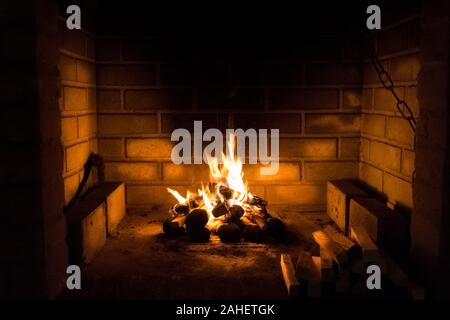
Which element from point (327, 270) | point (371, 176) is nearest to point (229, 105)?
point (371, 176)

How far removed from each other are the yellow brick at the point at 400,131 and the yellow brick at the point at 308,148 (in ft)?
3.19

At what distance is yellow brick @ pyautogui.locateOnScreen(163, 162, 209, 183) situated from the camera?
5590mm

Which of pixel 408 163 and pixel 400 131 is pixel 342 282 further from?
pixel 400 131

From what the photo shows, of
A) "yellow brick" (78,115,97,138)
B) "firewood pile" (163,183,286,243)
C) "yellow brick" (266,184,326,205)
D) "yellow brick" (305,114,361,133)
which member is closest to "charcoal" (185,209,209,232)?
"firewood pile" (163,183,286,243)

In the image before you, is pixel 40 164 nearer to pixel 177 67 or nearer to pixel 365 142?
pixel 177 67

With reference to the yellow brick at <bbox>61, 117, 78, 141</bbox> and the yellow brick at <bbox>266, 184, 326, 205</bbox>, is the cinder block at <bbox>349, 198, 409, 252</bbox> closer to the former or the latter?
the yellow brick at <bbox>266, 184, 326, 205</bbox>

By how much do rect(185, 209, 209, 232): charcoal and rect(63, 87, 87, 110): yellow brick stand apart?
5.18 ft

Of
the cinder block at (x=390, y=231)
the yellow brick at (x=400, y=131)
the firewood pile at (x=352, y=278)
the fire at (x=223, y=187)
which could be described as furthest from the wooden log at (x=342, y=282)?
the fire at (x=223, y=187)

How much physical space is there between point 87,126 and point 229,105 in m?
1.64

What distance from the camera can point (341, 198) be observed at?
16.1ft

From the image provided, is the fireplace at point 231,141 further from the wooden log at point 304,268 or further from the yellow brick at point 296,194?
the wooden log at point 304,268

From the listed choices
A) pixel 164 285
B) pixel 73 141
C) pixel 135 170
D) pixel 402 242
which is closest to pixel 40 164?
pixel 164 285
